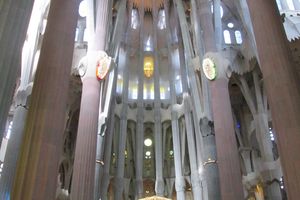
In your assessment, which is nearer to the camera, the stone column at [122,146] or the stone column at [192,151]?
the stone column at [192,151]

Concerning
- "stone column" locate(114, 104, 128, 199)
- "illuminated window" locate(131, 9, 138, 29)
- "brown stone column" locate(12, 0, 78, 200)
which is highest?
"illuminated window" locate(131, 9, 138, 29)

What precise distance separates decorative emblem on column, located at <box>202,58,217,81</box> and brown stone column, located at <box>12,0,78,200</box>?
8387 mm

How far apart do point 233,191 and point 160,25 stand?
73.3 ft

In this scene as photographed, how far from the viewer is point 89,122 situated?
50.1 ft

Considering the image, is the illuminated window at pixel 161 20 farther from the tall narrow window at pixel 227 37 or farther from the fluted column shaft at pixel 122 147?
the tall narrow window at pixel 227 37

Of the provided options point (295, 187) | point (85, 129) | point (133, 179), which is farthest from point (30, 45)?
point (295, 187)

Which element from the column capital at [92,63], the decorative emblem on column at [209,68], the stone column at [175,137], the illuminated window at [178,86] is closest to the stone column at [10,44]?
the column capital at [92,63]

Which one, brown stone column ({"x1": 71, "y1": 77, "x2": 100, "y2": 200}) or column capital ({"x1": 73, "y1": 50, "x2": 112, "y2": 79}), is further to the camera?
column capital ({"x1": 73, "y1": 50, "x2": 112, "y2": 79})

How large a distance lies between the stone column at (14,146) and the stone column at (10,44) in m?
8.58

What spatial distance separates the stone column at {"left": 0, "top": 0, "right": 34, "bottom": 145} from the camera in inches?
266

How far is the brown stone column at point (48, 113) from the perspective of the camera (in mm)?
8289

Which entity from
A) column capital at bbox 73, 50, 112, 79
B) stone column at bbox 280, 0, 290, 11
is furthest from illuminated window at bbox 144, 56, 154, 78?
column capital at bbox 73, 50, 112, 79

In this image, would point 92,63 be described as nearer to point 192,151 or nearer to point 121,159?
point 121,159

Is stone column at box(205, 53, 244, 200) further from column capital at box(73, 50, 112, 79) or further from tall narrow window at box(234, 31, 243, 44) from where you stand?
tall narrow window at box(234, 31, 243, 44)
